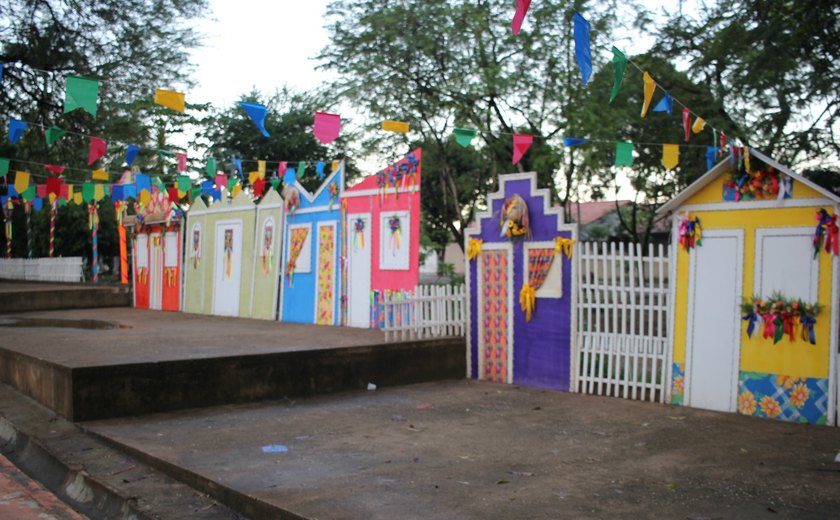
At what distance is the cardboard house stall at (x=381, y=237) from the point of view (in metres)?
12.7

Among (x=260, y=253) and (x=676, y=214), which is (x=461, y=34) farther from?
(x=676, y=214)

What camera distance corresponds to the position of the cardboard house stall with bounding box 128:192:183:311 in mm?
19859

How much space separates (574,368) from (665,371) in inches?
48.7

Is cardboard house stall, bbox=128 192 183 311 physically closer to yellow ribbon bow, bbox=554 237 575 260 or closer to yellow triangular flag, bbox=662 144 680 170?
yellow ribbon bow, bbox=554 237 575 260

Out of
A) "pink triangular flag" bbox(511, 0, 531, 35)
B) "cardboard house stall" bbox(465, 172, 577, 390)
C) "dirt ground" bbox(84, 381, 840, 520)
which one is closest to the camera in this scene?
"dirt ground" bbox(84, 381, 840, 520)

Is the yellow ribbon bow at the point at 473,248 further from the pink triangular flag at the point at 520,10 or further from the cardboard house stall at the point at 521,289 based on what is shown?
the pink triangular flag at the point at 520,10

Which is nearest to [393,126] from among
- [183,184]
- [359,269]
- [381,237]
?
[381,237]

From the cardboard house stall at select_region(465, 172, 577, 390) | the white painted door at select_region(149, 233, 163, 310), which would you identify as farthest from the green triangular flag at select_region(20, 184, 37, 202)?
the cardboard house stall at select_region(465, 172, 577, 390)

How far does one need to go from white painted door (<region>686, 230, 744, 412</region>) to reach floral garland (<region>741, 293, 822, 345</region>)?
182 millimetres

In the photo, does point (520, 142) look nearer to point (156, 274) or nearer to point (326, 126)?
point (326, 126)

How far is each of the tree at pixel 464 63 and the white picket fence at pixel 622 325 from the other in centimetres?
822

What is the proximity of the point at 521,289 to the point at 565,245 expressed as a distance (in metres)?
0.93

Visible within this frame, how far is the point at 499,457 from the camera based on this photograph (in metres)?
6.48

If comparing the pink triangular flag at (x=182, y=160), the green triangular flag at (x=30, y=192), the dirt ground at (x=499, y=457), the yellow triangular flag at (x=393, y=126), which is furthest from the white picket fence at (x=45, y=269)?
the dirt ground at (x=499, y=457)
